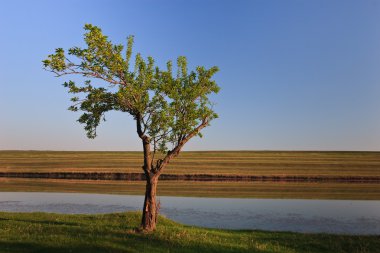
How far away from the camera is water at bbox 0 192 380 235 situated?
40.2 m

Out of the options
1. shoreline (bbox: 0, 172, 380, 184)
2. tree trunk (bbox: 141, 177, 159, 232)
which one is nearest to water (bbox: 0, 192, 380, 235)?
tree trunk (bbox: 141, 177, 159, 232)

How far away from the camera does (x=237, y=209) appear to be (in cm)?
5119

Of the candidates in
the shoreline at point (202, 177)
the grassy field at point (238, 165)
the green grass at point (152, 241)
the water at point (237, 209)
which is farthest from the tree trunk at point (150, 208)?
the grassy field at point (238, 165)

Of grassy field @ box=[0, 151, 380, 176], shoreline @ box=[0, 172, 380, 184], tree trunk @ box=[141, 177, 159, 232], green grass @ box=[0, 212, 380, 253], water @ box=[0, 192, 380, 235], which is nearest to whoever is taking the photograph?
green grass @ box=[0, 212, 380, 253]

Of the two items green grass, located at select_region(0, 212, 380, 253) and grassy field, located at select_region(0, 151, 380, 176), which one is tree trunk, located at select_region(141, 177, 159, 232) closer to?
green grass, located at select_region(0, 212, 380, 253)

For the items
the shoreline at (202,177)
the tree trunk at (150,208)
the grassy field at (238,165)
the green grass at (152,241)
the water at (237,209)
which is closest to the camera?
the green grass at (152,241)

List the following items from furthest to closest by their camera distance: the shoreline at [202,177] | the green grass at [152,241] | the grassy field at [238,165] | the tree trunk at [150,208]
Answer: the grassy field at [238,165]
the shoreline at [202,177]
the tree trunk at [150,208]
the green grass at [152,241]

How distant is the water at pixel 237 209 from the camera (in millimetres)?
40156

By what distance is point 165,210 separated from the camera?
160 ft

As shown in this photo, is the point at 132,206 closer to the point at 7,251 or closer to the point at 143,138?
the point at 143,138

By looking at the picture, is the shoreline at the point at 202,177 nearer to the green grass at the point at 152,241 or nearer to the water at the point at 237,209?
A: the water at the point at 237,209

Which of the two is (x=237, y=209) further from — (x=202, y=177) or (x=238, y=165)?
(x=238, y=165)

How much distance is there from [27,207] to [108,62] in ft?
103

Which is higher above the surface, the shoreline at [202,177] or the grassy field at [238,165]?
the grassy field at [238,165]
